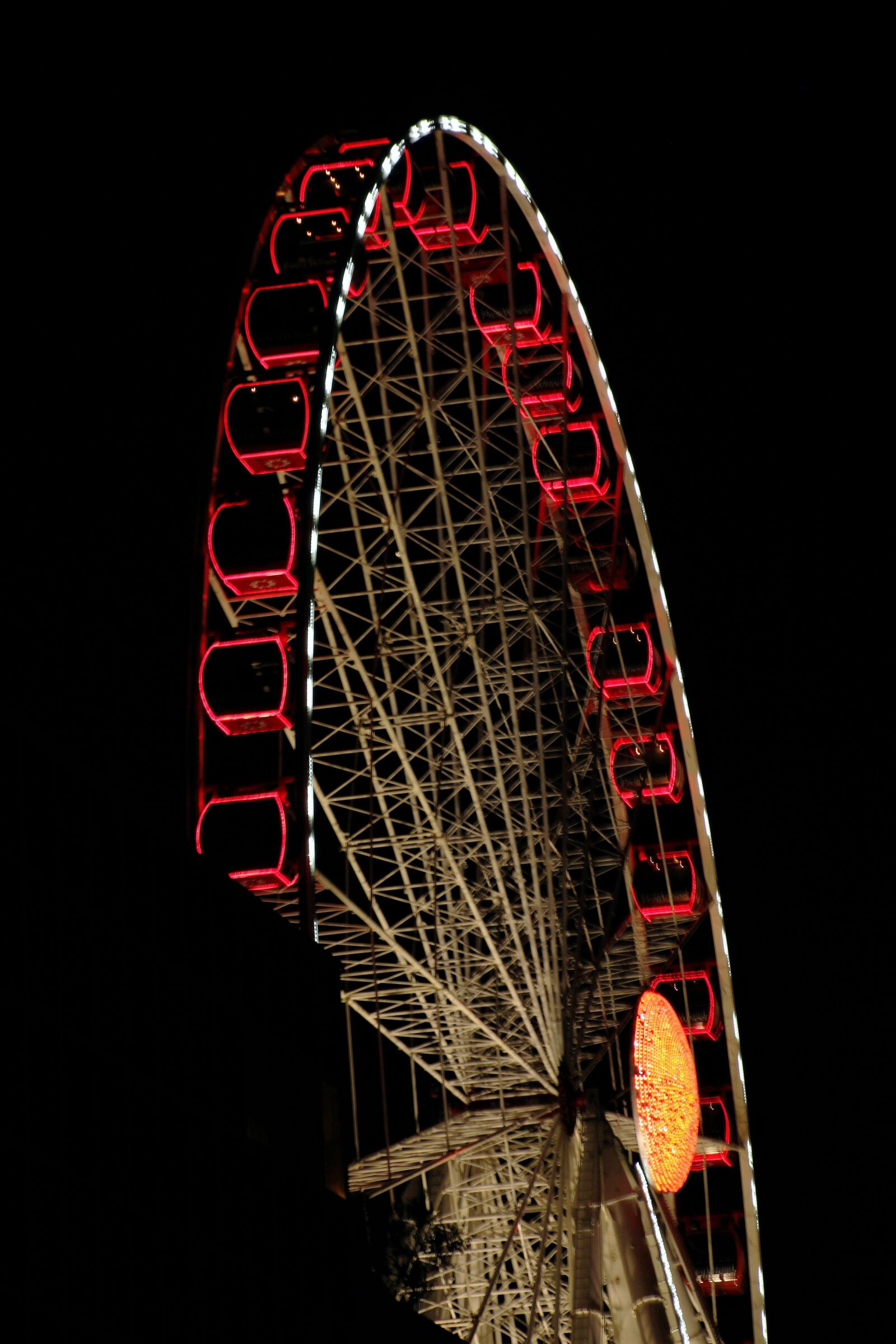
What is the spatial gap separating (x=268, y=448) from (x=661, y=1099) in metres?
11.7

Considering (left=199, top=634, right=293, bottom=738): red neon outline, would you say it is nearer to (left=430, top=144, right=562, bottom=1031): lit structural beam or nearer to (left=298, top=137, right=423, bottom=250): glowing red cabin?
(left=430, top=144, right=562, bottom=1031): lit structural beam

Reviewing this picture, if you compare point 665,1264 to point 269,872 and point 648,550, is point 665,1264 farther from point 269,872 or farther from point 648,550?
point 648,550

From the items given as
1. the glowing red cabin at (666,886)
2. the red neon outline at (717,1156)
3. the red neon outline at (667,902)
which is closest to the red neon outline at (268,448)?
the red neon outline at (667,902)

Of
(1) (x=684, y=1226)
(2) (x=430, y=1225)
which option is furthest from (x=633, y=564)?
(2) (x=430, y=1225)

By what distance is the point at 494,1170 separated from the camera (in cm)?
4256

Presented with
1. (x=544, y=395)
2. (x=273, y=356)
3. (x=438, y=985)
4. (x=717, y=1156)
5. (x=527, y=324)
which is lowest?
(x=717, y=1156)

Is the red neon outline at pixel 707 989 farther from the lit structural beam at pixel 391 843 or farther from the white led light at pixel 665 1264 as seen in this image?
the white led light at pixel 665 1264

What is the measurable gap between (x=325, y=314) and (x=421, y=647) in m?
8.81

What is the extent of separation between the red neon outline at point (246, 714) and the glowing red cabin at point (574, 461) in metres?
7.99

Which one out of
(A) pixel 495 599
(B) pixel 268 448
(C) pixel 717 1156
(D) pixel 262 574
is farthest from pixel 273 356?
(C) pixel 717 1156

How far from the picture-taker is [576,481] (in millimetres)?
→ 37906

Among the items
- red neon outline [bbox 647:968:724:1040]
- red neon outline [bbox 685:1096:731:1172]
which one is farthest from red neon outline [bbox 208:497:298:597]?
red neon outline [bbox 685:1096:731:1172]

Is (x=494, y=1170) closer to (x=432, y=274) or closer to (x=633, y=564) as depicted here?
(x=633, y=564)

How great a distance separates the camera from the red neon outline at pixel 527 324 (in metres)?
37.3
